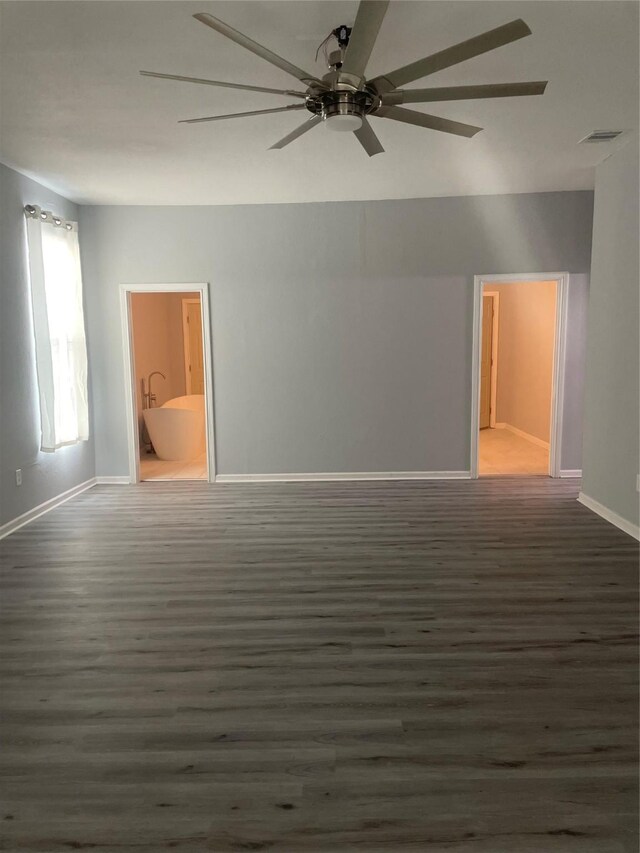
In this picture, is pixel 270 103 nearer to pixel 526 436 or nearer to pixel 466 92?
pixel 466 92

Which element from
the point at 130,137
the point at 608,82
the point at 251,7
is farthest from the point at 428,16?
the point at 130,137

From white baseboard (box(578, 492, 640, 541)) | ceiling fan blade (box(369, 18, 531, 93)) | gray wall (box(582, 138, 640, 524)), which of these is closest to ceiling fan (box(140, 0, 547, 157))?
ceiling fan blade (box(369, 18, 531, 93))

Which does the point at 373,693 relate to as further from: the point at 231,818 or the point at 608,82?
the point at 608,82

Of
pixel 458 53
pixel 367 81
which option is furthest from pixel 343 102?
pixel 458 53

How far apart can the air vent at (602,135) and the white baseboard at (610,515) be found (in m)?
2.67

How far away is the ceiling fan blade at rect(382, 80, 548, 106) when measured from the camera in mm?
2342

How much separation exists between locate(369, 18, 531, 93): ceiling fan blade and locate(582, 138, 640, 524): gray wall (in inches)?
103

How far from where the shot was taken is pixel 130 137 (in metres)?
3.98

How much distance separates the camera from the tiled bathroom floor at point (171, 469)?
659 cm

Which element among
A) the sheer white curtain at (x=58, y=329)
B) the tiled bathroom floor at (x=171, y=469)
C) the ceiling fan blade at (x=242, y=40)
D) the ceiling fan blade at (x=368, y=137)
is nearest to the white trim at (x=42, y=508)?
the sheer white curtain at (x=58, y=329)

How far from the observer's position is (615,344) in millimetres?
4477

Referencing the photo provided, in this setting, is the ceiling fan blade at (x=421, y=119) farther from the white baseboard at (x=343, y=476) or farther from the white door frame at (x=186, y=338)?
the white door frame at (x=186, y=338)

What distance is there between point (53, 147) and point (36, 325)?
4.79ft

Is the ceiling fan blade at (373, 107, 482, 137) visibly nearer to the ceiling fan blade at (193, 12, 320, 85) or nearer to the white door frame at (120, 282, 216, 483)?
the ceiling fan blade at (193, 12, 320, 85)
